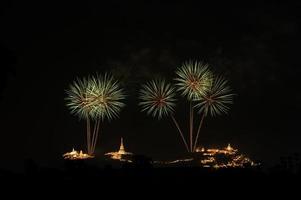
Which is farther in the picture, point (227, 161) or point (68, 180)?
point (227, 161)

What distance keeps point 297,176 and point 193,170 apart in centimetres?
604

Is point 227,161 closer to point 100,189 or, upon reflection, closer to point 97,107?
point 97,107

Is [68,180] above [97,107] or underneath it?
underneath

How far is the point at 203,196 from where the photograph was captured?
23234mm

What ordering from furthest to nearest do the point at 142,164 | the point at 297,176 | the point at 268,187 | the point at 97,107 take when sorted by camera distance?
the point at 97,107 → the point at 142,164 → the point at 297,176 → the point at 268,187

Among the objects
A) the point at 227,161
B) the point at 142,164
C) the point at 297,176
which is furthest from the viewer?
the point at 227,161

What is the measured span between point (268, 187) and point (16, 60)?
757 inches

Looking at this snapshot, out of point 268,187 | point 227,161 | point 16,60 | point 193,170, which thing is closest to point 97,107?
point 227,161

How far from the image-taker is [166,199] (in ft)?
75.6

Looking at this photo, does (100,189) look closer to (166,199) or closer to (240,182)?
(166,199)

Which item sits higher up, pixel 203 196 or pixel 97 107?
pixel 97 107

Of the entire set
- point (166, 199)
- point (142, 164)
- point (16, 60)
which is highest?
point (16, 60)

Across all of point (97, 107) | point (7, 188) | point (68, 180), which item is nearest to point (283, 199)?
point (68, 180)

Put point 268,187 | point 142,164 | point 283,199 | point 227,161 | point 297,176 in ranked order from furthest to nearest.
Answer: point 227,161 → point 142,164 → point 297,176 → point 268,187 → point 283,199
